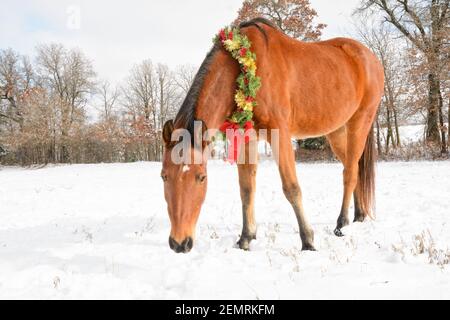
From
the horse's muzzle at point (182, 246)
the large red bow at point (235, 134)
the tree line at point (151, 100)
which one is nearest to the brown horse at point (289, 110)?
the horse's muzzle at point (182, 246)

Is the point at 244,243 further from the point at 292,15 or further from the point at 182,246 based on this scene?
the point at 292,15

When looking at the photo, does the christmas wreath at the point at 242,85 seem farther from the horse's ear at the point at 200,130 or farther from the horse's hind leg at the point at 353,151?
the horse's hind leg at the point at 353,151

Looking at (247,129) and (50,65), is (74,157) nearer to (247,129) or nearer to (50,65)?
(50,65)

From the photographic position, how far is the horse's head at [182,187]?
2771mm

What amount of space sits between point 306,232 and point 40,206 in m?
6.54

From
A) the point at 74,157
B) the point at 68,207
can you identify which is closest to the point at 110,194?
the point at 68,207

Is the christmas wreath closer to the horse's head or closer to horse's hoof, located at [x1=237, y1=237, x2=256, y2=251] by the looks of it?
the horse's head

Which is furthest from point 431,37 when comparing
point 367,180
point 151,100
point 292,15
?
point 151,100

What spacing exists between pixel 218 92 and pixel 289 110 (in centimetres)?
85

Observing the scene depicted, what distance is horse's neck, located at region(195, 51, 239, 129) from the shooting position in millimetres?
3285

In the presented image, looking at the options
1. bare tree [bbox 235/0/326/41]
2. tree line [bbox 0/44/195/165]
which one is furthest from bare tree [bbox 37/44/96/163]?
bare tree [bbox 235/0/326/41]

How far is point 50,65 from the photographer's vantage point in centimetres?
4103

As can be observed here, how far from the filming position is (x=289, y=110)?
3727 millimetres
